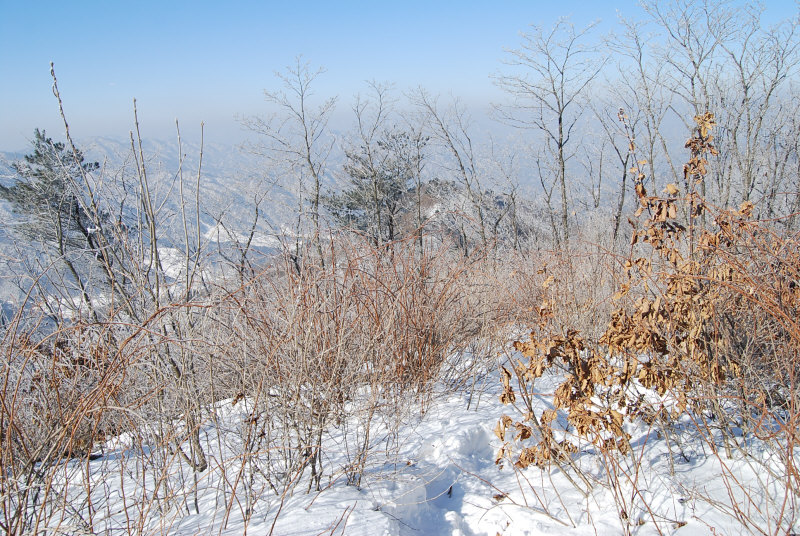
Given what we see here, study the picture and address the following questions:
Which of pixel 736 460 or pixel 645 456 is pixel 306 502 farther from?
pixel 736 460

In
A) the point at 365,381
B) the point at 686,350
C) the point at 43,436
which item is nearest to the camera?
the point at 43,436

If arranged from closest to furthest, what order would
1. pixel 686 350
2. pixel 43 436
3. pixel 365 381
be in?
pixel 43 436, pixel 686 350, pixel 365 381

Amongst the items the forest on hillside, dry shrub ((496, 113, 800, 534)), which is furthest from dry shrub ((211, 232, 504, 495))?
dry shrub ((496, 113, 800, 534))

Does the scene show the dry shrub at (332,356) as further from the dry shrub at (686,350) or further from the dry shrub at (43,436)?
the dry shrub at (686,350)

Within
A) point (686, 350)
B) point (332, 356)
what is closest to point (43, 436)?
point (332, 356)

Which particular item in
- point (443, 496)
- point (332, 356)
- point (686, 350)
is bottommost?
point (443, 496)

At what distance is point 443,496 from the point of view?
2.40 metres

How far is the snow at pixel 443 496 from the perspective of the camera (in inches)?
75.0

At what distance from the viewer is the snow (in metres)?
1.91

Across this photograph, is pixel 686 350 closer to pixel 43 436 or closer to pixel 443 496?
pixel 443 496

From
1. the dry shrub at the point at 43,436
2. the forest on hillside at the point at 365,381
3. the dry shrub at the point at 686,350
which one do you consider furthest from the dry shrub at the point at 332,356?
the dry shrub at the point at 686,350

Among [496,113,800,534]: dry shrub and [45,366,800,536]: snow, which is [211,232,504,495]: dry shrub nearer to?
[45,366,800,536]: snow

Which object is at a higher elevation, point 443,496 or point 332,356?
point 332,356

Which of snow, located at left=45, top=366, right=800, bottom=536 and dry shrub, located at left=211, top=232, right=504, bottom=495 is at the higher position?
dry shrub, located at left=211, top=232, right=504, bottom=495
